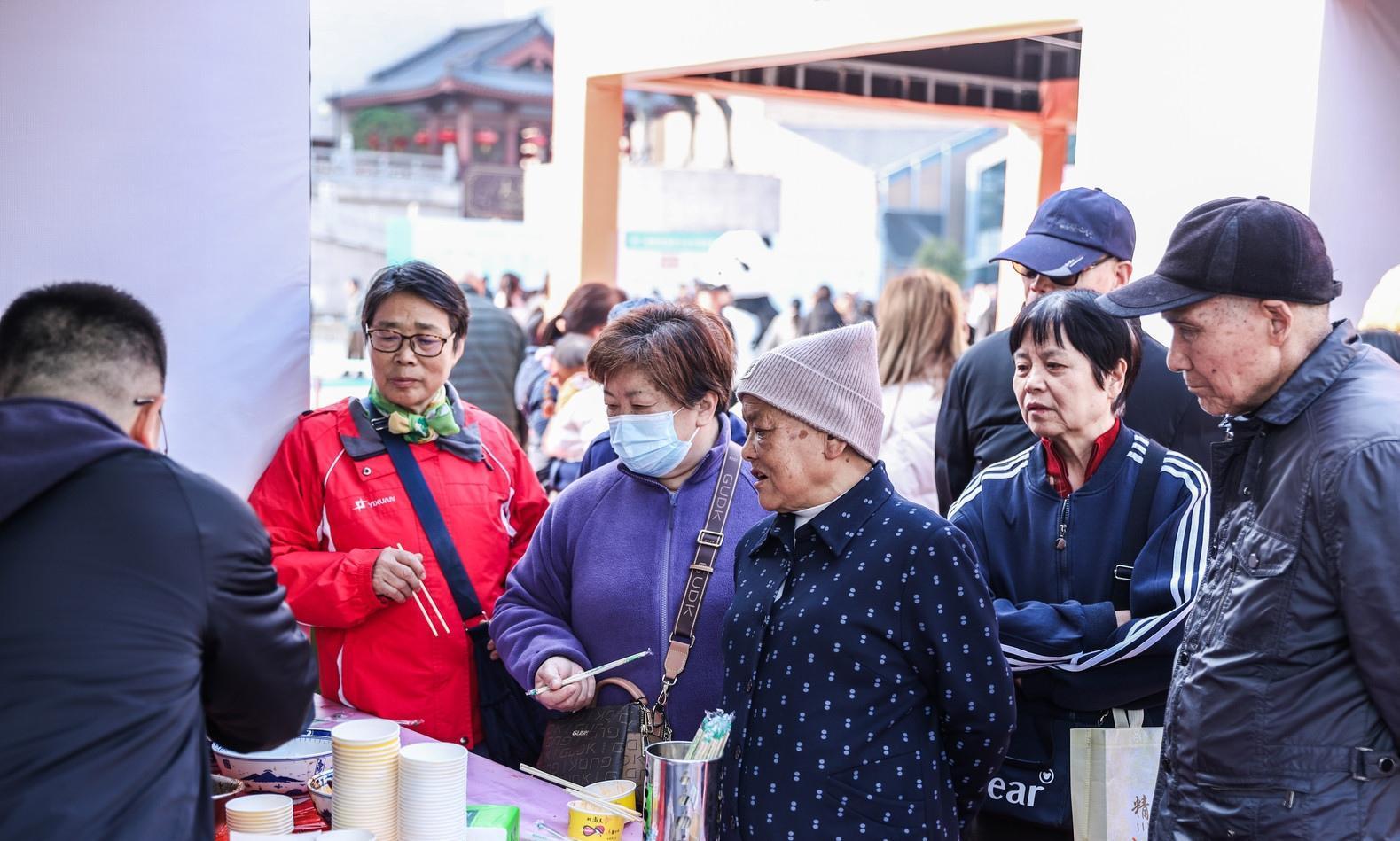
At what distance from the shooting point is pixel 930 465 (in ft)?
13.9

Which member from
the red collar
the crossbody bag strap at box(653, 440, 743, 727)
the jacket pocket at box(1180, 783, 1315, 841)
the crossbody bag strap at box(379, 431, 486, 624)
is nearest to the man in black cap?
the jacket pocket at box(1180, 783, 1315, 841)

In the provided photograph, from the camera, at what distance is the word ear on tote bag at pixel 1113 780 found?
221 centimetres

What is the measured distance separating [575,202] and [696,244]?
387 inches

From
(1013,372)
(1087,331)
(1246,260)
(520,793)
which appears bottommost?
(520,793)

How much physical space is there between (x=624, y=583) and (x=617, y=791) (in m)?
0.48

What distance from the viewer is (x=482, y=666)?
284cm

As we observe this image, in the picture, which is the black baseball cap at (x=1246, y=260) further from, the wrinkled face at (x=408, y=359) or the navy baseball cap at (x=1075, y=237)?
the wrinkled face at (x=408, y=359)

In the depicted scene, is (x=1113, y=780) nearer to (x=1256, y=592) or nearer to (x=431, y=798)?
(x=1256, y=592)

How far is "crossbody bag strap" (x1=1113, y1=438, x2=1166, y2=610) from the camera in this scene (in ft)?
7.80

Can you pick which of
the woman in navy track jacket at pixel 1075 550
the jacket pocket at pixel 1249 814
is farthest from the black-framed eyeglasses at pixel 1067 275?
the jacket pocket at pixel 1249 814

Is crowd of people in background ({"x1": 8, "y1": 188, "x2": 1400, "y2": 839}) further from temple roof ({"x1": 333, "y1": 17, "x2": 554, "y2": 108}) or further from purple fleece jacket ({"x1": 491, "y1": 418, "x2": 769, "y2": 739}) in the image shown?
temple roof ({"x1": 333, "y1": 17, "x2": 554, "y2": 108})

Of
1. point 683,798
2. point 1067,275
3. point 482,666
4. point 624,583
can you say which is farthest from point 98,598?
point 1067,275

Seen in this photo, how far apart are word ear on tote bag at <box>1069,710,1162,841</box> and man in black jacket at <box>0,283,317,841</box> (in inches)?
57.1

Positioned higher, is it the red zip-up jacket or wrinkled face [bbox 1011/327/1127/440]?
wrinkled face [bbox 1011/327/1127/440]
